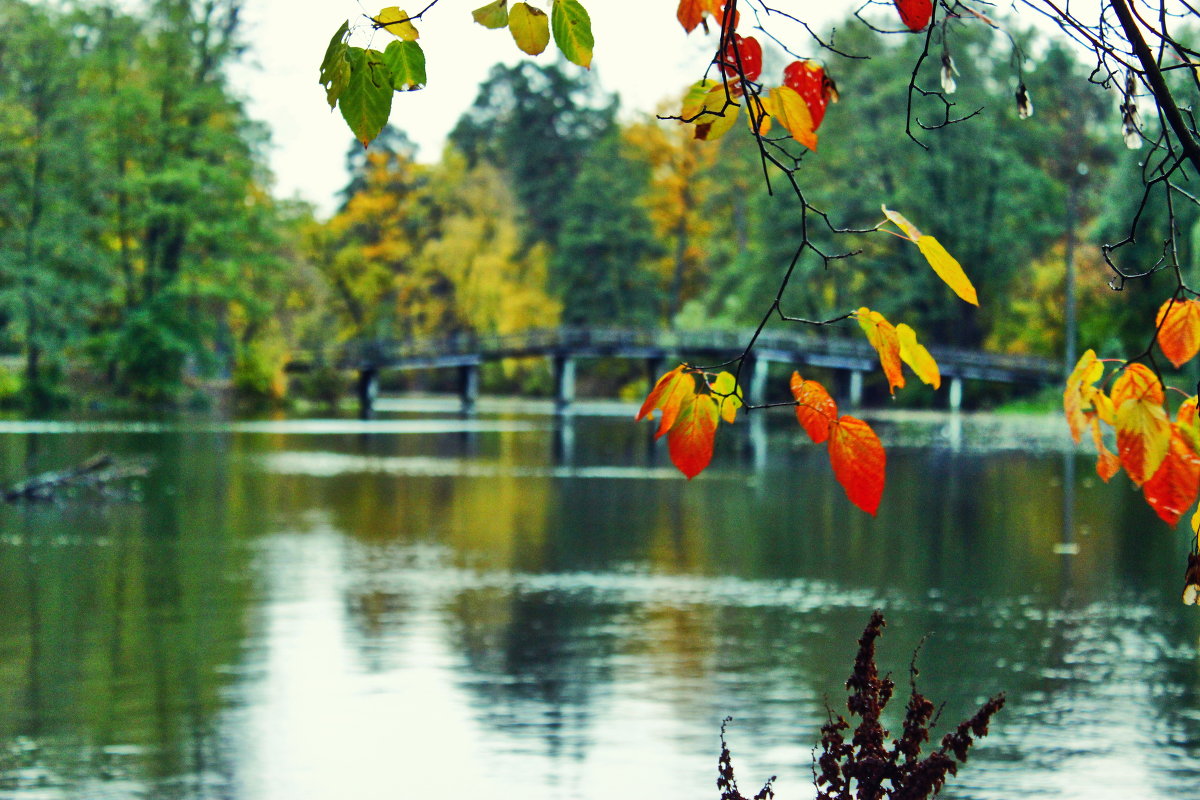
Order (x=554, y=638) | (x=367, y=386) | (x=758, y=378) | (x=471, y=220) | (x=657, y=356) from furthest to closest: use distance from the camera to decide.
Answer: (x=471, y=220)
(x=758, y=378)
(x=657, y=356)
(x=367, y=386)
(x=554, y=638)

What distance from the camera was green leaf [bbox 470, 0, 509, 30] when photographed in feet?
6.76

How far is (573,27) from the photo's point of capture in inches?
80.7

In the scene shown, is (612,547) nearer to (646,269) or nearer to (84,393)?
(84,393)

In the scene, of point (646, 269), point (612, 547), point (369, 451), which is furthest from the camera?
point (646, 269)

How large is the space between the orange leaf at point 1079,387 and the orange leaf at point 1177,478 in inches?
7.8

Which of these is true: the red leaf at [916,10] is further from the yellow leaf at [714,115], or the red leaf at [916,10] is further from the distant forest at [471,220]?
the distant forest at [471,220]

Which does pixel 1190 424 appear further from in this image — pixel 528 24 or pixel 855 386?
pixel 855 386

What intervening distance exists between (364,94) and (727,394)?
718 millimetres

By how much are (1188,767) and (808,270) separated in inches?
1866

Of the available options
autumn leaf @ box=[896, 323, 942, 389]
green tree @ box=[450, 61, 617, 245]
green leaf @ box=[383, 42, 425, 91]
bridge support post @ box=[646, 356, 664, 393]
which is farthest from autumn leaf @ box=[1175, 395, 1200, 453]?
green tree @ box=[450, 61, 617, 245]

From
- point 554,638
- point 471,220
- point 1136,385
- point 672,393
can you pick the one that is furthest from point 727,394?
point 471,220

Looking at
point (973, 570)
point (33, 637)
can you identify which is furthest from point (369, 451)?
point (33, 637)

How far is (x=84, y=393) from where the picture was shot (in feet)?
159

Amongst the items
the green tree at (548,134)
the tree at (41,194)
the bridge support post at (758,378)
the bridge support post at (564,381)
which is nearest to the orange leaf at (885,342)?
the tree at (41,194)
